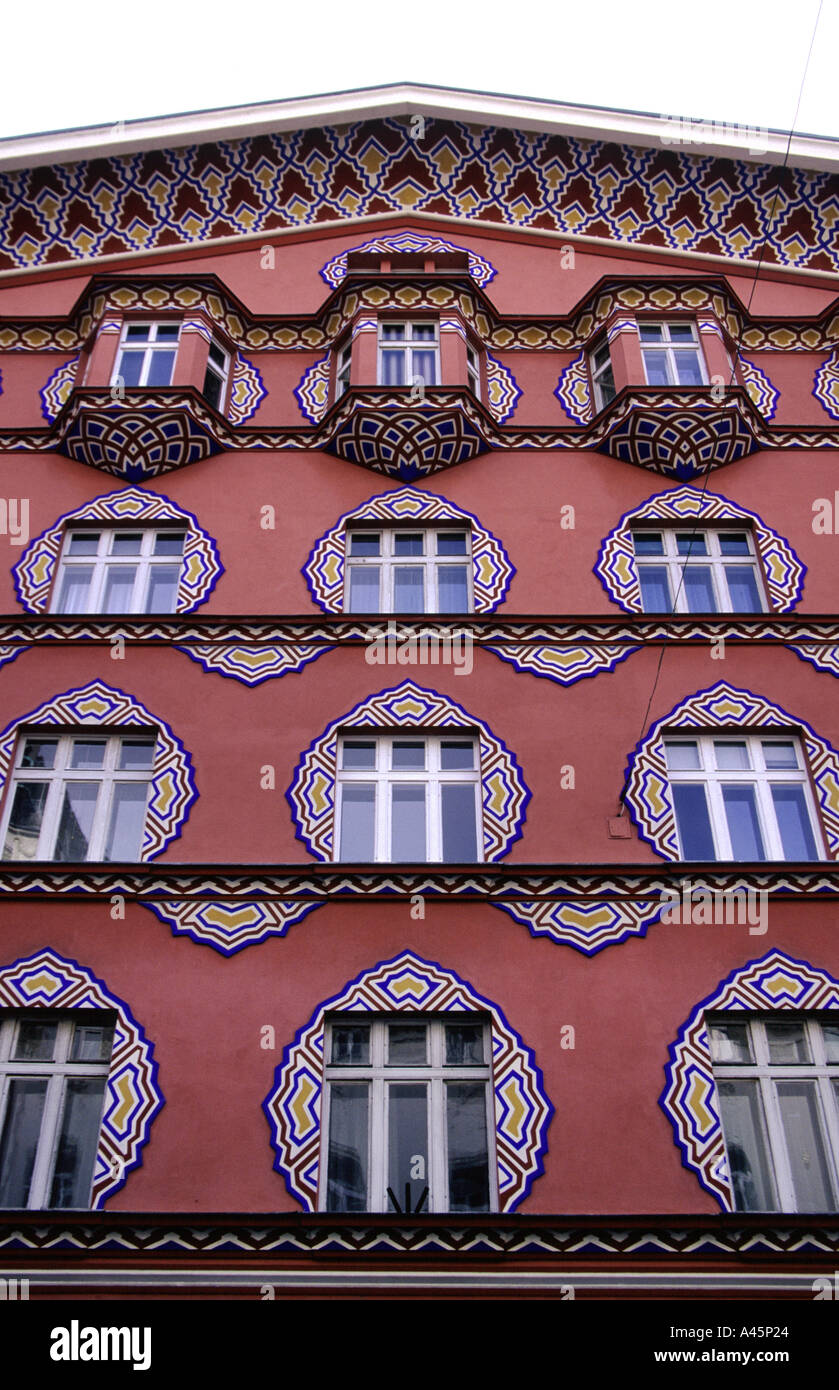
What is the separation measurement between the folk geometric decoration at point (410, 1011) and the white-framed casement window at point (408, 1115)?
11 cm

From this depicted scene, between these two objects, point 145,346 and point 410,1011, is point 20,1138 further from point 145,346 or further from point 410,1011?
point 145,346

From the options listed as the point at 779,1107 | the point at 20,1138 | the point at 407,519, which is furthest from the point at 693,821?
the point at 20,1138

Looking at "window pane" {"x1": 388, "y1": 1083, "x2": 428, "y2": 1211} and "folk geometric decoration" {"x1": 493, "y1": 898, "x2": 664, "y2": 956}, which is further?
"folk geometric decoration" {"x1": 493, "y1": 898, "x2": 664, "y2": 956}

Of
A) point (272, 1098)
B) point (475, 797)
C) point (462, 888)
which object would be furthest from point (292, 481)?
point (272, 1098)

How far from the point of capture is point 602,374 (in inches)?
678

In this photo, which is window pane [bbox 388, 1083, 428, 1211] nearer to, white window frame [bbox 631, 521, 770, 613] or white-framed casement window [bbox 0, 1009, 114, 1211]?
white-framed casement window [bbox 0, 1009, 114, 1211]

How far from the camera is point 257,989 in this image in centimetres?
1095

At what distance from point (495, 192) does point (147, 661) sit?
33.3 feet

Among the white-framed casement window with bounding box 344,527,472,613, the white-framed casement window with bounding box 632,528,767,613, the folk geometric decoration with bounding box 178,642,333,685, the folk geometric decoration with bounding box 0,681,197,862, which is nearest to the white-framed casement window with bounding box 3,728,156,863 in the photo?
the folk geometric decoration with bounding box 0,681,197,862

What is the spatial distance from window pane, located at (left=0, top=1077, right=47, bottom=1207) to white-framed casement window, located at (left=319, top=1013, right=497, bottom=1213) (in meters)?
2.32

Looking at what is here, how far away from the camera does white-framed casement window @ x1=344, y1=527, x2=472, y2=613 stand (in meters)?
14.5

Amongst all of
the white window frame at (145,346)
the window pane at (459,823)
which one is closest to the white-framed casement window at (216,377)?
the white window frame at (145,346)

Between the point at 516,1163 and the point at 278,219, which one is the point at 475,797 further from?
the point at 278,219

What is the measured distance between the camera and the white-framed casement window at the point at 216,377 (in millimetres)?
16828
